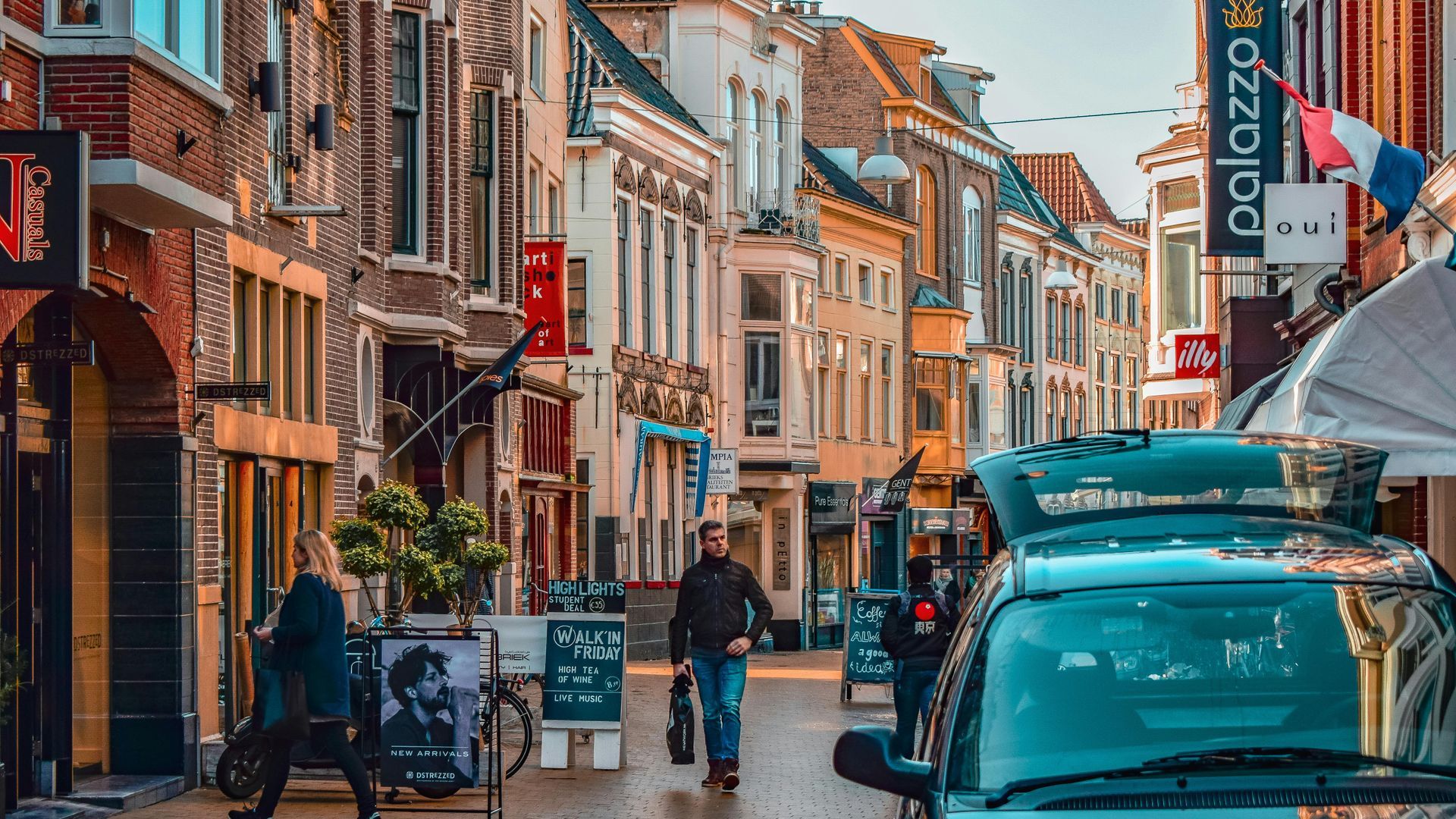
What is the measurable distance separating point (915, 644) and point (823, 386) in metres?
34.7

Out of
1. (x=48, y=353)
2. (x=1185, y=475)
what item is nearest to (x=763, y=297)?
(x=48, y=353)

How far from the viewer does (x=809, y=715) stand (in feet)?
75.0

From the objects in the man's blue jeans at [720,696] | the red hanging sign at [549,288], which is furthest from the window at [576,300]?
the man's blue jeans at [720,696]

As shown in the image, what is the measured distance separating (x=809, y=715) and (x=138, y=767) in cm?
950

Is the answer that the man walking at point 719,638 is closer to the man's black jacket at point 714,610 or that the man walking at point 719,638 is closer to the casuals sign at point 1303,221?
the man's black jacket at point 714,610

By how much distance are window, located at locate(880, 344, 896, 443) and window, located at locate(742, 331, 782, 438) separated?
8580 millimetres

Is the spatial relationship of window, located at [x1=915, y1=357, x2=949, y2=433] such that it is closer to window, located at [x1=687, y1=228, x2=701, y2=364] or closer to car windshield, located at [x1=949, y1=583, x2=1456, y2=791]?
window, located at [x1=687, y1=228, x2=701, y2=364]

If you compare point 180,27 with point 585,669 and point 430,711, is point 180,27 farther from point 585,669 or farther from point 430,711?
point 585,669

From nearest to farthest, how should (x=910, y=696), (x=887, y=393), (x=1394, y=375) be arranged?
(x=1394, y=375)
(x=910, y=696)
(x=887, y=393)

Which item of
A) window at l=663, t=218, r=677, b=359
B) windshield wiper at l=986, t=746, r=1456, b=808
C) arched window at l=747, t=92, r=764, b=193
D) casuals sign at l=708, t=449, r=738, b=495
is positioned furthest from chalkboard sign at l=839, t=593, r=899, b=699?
arched window at l=747, t=92, r=764, b=193

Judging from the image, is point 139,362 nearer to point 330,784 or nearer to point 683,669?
point 330,784

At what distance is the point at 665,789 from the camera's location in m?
15.2

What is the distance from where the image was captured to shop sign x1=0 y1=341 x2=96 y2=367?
1275 centimetres

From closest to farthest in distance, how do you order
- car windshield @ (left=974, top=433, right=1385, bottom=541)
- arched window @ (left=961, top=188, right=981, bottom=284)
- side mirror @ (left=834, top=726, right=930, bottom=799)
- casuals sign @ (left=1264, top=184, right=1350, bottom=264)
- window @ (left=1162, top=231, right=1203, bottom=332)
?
side mirror @ (left=834, top=726, right=930, bottom=799), car windshield @ (left=974, top=433, right=1385, bottom=541), casuals sign @ (left=1264, top=184, right=1350, bottom=264), window @ (left=1162, top=231, right=1203, bottom=332), arched window @ (left=961, top=188, right=981, bottom=284)
